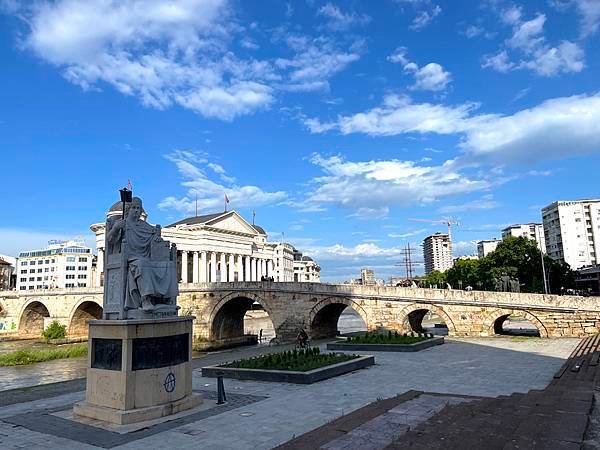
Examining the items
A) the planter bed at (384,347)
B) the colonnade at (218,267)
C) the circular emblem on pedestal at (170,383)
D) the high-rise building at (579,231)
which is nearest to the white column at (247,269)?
the colonnade at (218,267)

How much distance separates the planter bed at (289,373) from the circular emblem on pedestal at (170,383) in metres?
2.79

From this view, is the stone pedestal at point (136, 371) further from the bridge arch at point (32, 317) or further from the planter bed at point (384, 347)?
the bridge arch at point (32, 317)

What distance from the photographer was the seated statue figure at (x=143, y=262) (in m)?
11.8

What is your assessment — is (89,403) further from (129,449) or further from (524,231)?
(524,231)

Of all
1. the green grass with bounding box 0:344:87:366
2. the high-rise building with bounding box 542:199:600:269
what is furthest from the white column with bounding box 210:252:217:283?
the high-rise building with bounding box 542:199:600:269

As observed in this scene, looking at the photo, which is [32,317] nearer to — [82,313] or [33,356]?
[82,313]

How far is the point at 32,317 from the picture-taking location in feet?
201

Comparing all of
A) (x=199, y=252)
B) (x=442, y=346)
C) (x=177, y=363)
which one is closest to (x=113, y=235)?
(x=177, y=363)

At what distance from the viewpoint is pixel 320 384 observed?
595 inches

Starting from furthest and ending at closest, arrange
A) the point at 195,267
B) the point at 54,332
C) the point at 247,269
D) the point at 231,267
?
the point at 247,269 → the point at 231,267 → the point at 195,267 → the point at 54,332

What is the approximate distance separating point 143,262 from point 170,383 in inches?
121

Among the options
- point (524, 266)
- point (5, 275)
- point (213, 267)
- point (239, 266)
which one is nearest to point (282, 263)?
point (239, 266)

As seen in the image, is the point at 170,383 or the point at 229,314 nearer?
the point at 170,383

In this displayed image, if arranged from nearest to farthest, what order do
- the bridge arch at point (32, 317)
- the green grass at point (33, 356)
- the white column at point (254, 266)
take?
1. the green grass at point (33, 356)
2. the bridge arch at point (32, 317)
3. the white column at point (254, 266)
